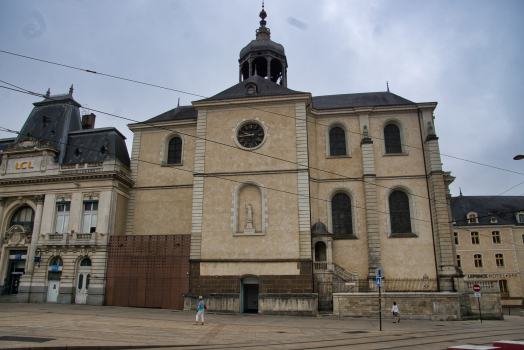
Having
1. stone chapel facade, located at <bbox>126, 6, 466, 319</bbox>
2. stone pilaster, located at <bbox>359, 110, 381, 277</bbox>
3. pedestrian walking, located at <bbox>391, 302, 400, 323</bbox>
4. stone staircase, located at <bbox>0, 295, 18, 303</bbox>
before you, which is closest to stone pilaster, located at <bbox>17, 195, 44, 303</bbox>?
stone staircase, located at <bbox>0, 295, 18, 303</bbox>

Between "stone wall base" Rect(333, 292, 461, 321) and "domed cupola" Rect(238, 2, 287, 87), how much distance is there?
1898 cm

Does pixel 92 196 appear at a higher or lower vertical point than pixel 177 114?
lower

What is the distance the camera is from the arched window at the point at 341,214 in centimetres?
2816

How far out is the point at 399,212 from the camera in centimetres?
2822

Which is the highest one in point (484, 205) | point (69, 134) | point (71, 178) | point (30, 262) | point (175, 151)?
point (69, 134)

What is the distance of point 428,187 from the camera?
28078mm

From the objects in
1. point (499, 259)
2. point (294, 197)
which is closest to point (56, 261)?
point (294, 197)

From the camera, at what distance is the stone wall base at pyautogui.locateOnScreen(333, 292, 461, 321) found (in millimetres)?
21391

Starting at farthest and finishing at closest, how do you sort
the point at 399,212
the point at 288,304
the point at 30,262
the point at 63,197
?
1. the point at 63,197
2. the point at 399,212
3. the point at 30,262
4. the point at 288,304

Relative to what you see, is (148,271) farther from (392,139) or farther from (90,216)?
(392,139)

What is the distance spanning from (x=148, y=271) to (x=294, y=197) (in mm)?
10640

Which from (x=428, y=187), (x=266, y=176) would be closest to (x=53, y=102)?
(x=266, y=176)

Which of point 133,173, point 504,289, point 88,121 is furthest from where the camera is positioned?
point 504,289

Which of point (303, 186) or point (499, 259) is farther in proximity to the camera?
point (499, 259)
